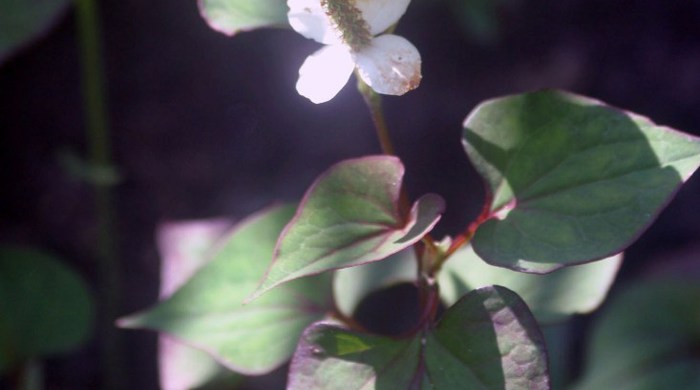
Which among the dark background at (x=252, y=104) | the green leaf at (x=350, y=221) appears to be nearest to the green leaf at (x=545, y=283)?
the green leaf at (x=350, y=221)

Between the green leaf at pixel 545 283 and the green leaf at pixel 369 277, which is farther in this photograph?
the green leaf at pixel 369 277

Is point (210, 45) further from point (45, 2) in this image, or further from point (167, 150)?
point (45, 2)

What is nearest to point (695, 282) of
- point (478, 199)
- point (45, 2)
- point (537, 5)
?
point (478, 199)

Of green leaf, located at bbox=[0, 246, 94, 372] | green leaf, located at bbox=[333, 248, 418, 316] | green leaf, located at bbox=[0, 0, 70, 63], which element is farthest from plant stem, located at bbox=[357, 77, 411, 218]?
green leaf, located at bbox=[0, 0, 70, 63]

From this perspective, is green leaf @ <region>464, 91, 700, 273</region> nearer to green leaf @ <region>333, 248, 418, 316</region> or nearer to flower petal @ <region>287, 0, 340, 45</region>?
flower petal @ <region>287, 0, 340, 45</region>

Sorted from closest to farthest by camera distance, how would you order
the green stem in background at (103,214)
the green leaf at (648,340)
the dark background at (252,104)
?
the green leaf at (648,340) < the green stem in background at (103,214) < the dark background at (252,104)

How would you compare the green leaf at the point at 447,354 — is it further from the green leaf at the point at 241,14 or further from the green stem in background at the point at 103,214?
the green stem in background at the point at 103,214
